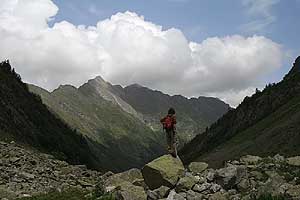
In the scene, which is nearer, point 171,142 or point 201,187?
point 201,187

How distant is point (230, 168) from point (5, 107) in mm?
69617

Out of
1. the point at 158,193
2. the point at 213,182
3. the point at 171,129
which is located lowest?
the point at 158,193

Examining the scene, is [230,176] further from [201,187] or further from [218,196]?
[218,196]

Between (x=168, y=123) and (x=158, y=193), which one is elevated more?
(x=168, y=123)

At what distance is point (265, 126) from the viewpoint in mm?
130125

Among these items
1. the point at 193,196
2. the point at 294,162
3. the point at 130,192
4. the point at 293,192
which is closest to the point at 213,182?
the point at 193,196

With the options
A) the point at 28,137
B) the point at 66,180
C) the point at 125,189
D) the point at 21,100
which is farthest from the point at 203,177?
the point at 21,100

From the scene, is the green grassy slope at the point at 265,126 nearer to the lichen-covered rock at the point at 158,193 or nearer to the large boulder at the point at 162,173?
the large boulder at the point at 162,173

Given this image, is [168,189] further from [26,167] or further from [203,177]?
[26,167]

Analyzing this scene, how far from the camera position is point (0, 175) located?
129ft

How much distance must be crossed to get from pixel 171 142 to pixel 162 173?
11.9ft

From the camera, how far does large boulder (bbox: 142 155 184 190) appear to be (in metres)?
26.9

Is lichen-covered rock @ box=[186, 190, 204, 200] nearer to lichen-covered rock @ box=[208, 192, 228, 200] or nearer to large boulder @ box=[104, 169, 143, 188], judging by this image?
lichen-covered rock @ box=[208, 192, 228, 200]

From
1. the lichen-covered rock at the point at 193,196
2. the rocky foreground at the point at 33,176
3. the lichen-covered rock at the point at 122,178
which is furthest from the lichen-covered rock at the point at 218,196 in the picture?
the rocky foreground at the point at 33,176
